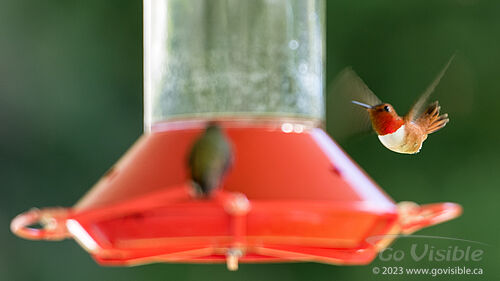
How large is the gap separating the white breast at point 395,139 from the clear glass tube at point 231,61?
0.24 meters

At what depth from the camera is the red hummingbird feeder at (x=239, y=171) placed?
3.37 metres

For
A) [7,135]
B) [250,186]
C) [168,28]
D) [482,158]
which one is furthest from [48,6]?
[250,186]

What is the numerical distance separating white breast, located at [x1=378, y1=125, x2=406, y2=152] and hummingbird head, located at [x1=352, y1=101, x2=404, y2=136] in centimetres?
1

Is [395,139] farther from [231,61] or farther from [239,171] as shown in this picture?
[239,171]

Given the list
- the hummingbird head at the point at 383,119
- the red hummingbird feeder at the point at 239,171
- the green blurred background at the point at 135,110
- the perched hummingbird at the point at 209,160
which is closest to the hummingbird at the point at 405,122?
the hummingbird head at the point at 383,119

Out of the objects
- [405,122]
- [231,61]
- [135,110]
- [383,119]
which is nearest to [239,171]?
[231,61]

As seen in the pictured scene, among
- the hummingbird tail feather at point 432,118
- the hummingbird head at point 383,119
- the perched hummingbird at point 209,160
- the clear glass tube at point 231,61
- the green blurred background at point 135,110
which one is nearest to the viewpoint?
the perched hummingbird at point 209,160

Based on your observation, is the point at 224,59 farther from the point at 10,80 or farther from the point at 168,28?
the point at 10,80

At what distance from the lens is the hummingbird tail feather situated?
4.34 m

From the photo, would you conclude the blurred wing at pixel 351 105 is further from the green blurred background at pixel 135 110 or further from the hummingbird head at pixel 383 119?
the green blurred background at pixel 135 110

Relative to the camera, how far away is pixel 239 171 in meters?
3.46

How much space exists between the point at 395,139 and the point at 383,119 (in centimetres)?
8

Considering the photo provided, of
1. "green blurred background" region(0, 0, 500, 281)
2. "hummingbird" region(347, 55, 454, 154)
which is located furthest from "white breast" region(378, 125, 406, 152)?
"green blurred background" region(0, 0, 500, 281)

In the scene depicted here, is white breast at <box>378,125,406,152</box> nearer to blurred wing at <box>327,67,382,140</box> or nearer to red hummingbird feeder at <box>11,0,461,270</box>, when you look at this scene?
blurred wing at <box>327,67,382,140</box>
